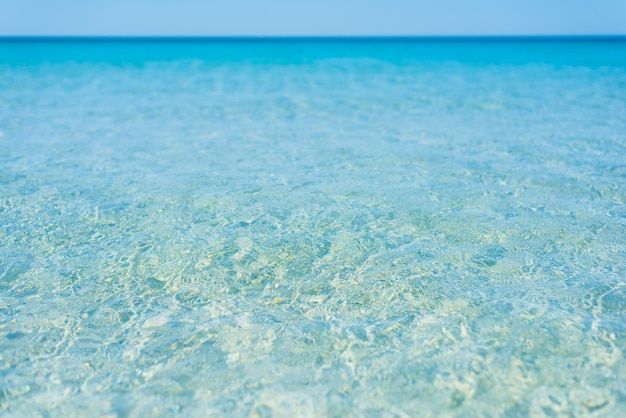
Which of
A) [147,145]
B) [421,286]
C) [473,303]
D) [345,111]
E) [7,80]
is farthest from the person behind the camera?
[7,80]

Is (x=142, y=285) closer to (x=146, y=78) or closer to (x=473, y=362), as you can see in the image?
(x=473, y=362)

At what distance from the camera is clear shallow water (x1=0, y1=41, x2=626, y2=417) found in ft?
7.92

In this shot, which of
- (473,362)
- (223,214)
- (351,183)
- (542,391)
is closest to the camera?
(542,391)

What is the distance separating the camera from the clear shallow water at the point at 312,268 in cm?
241

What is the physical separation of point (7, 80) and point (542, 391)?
46.1 feet

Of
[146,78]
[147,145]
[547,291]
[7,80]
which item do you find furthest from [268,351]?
[7,80]

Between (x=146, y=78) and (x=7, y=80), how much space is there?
3371 mm

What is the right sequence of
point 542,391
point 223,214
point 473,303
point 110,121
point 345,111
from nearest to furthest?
point 542,391 → point 473,303 → point 223,214 → point 110,121 → point 345,111

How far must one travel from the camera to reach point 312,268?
353 cm

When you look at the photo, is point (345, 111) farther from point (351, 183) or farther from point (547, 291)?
point (547, 291)

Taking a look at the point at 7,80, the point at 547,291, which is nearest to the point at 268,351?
the point at 547,291

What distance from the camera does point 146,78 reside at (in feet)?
43.3

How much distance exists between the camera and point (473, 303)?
3096 millimetres

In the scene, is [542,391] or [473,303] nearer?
[542,391]
